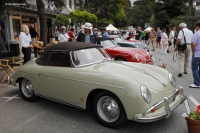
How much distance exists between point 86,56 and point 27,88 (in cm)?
182

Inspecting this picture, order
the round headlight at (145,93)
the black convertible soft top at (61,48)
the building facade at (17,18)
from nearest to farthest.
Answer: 1. the round headlight at (145,93)
2. the black convertible soft top at (61,48)
3. the building facade at (17,18)

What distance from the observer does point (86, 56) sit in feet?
16.4

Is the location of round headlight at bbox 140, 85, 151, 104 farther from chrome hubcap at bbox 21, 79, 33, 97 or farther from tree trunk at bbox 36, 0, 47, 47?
tree trunk at bbox 36, 0, 47, 47

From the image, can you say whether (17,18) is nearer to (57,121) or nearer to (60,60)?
(60,60)

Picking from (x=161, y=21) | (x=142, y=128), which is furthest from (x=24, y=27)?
(x=161, y=21)

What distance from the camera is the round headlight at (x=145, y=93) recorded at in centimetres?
368

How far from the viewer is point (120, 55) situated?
8.80m

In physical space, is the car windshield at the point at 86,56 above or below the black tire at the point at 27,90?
above

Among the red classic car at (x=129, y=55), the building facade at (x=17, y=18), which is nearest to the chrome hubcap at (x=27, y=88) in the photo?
the red classic car at (x=129, y=55)

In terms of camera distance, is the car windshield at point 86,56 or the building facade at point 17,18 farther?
the building facade at point 17,18

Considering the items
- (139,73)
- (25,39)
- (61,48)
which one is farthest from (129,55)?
(139,73)

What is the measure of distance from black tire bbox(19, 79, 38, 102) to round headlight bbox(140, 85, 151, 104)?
2.87 metres

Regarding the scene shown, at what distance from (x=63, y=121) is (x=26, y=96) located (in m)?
1.70

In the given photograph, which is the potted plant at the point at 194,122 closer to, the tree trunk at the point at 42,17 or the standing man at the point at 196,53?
the standing man at the point at 196,53
